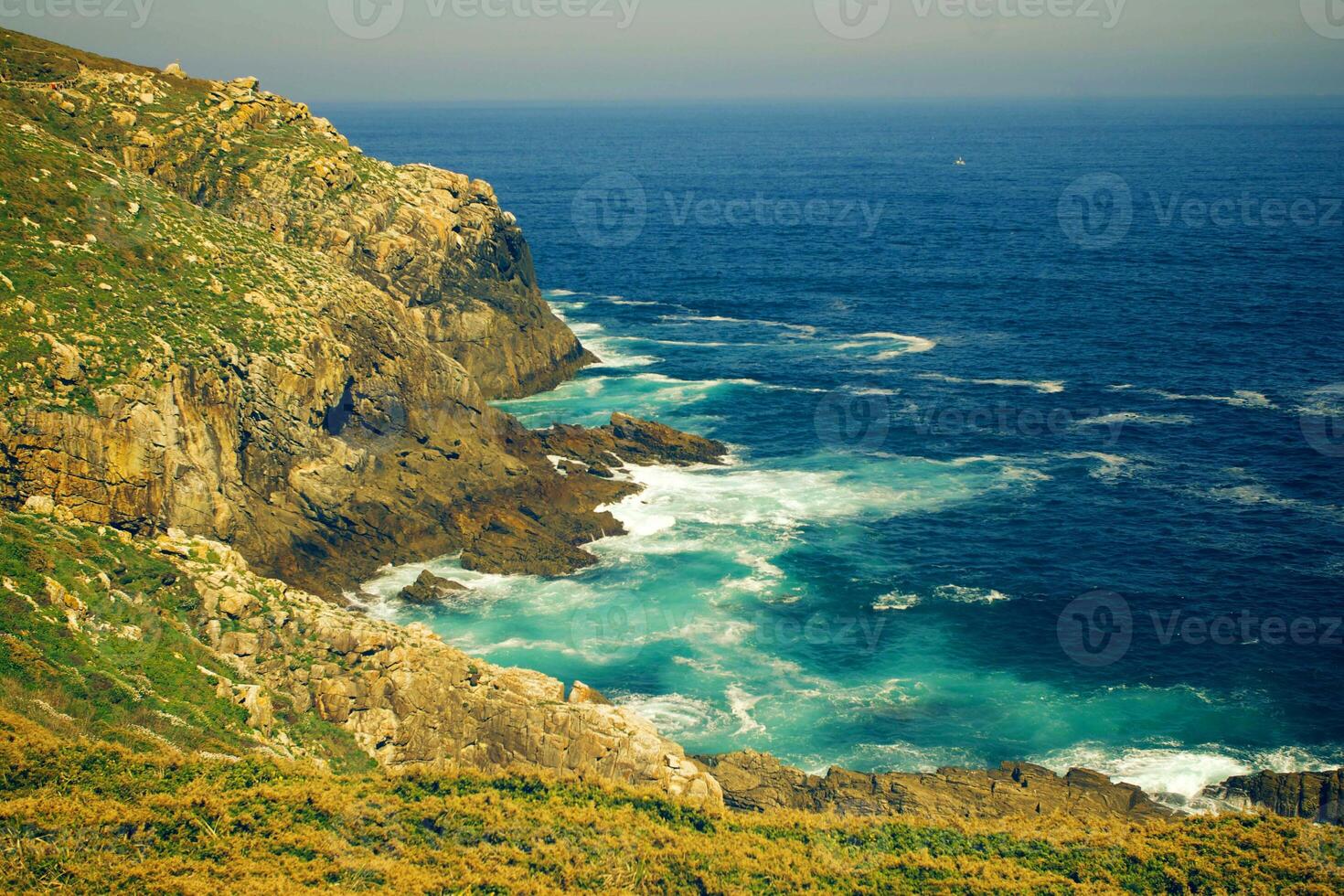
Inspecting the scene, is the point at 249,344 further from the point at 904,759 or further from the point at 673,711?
the point at 904,759

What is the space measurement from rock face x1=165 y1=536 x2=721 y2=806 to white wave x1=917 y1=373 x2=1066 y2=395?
6625 centimetres

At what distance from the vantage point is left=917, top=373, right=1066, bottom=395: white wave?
99.6 m

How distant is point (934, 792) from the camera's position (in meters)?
46.6

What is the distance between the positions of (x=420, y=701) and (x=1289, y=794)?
3661 centimetres

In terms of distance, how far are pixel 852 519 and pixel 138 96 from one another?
64.7m

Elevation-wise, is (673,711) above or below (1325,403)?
below

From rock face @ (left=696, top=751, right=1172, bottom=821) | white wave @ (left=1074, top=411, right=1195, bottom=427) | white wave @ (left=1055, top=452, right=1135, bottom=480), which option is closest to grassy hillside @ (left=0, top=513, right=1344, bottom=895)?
rock face @ (left=696, top=751, right=1172, bottom=821)

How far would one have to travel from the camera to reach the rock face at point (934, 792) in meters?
45.2

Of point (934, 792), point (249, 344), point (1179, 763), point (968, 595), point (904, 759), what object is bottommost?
point (904, 759)

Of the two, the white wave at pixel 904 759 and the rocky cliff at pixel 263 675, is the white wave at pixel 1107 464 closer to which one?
the white wave at pixel 904 759

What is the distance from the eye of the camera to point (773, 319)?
12750cm

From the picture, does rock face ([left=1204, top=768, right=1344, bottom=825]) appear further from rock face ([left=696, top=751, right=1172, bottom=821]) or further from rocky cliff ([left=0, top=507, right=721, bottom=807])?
rocky cliff ([left=0, top=507, right=721, bottom=807])

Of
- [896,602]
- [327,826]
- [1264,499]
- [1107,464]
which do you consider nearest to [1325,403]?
[1264,499]

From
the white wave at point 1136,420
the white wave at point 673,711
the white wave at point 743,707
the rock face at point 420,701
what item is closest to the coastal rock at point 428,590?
the white wave at point 673,711
